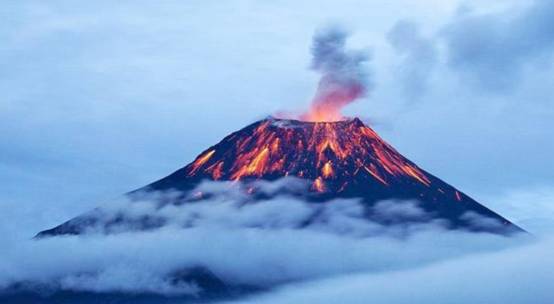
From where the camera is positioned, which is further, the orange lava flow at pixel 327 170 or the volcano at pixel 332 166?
the orange lava flow at pixel 327 170

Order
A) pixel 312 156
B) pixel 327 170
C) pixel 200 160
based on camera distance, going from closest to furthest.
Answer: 1. pixel 312 156
2. pixel 327 170
3. pixel 200 160

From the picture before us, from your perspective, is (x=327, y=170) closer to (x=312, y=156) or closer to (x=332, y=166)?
(x=332, y=166)

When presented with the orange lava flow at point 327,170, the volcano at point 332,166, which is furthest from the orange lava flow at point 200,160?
the orange lava flow at point 327,170

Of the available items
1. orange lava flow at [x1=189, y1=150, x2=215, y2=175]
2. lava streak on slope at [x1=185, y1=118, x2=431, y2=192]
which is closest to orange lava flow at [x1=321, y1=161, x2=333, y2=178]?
lava streak on slope at [x1=185, y1=118, x2=431, y2=192]

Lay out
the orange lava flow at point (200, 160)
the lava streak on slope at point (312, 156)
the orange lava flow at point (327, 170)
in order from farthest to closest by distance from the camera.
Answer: the orange lava flow at point (200, 160) < the orange lava flow at point (327, 170) < the lava streak on slope at point (312, 156)

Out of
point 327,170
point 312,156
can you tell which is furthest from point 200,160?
point 312,156

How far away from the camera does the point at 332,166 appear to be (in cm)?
14000

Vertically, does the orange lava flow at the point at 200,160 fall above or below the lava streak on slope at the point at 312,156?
above

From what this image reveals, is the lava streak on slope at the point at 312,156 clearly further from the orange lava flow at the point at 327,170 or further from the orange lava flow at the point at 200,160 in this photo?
the orange lava flow at the point at 200,160

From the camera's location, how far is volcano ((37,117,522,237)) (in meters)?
136

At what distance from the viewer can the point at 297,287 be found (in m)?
165

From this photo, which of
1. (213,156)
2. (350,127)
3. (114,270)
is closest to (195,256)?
(114,270)

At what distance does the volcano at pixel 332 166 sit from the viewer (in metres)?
136

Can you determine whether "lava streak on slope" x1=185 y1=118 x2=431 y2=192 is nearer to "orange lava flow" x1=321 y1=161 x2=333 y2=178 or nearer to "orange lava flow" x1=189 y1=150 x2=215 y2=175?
"orange lava flow" x1=321 y1=161 x2=333 y2=178
